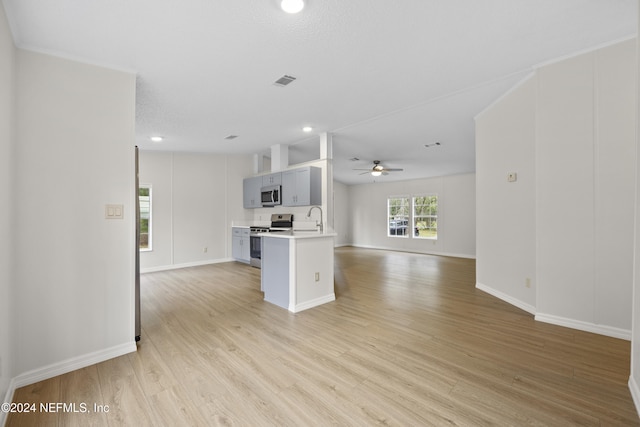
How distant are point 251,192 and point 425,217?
17.4ft

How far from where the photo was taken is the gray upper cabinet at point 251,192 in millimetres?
6457

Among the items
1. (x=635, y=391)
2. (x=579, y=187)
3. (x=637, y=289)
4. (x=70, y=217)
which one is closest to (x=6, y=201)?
(x=70, y=217)

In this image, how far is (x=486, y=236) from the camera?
405cm

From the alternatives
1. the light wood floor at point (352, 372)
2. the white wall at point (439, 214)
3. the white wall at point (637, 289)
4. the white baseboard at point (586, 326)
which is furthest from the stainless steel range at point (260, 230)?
the white wall at point (637, 289)

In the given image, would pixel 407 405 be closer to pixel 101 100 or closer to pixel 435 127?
pixel 101 100

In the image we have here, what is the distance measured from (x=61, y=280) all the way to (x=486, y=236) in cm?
477

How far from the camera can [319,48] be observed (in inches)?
94.4

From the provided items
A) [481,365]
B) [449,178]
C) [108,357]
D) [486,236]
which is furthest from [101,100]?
[449,178]

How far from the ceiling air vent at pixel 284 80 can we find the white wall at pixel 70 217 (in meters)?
1.36

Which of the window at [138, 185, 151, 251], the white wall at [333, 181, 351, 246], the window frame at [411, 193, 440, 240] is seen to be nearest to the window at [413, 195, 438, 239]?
the window frame at [411, 193, 440, 240]

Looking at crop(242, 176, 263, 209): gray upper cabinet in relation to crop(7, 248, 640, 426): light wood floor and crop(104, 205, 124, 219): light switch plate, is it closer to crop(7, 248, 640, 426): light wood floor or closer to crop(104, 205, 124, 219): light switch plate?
crop(7, 248, 640, 426): light wood floor

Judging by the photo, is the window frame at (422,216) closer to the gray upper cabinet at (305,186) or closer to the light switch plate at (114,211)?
the gray upper cabinet at (305,186)

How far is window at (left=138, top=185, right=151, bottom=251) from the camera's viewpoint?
589 cm

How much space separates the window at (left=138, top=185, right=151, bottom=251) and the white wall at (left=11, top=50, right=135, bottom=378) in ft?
12.9
